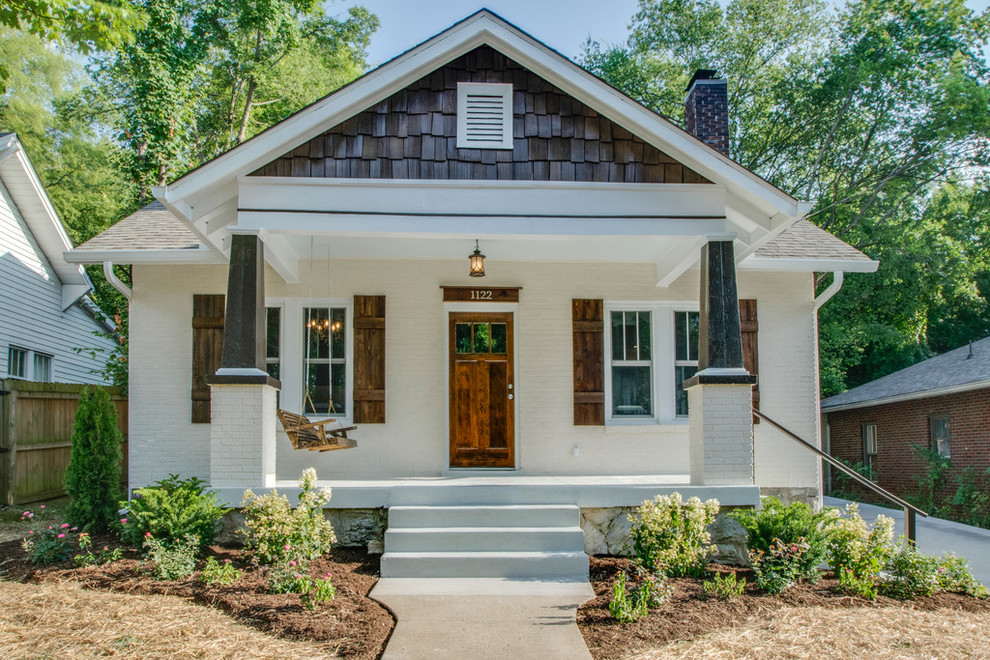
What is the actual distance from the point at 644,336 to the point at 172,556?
564 centimetres

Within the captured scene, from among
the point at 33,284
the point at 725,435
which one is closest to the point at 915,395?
the point at 725,435

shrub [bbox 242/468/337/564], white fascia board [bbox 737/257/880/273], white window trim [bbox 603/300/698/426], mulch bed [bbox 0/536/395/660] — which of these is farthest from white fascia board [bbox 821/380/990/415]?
shrub [bbox 242/468/337/564]

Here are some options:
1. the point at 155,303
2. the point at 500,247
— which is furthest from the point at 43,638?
the point at 500,247

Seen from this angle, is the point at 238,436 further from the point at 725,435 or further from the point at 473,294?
the point at 725,435

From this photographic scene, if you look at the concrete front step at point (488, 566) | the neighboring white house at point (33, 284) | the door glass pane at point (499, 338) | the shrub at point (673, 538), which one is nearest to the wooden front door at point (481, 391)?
the door glass pane at point (499, 338)

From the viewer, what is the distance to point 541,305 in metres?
9.44

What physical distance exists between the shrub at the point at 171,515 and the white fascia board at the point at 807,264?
603 cm

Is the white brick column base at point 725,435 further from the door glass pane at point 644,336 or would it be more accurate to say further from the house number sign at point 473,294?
the house number sign at point 473,294

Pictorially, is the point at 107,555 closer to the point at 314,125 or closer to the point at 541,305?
the point at 314,125

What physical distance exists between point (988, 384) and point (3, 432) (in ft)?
48.0

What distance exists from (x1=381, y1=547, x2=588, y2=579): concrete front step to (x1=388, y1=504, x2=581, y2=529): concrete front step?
0.46 metres

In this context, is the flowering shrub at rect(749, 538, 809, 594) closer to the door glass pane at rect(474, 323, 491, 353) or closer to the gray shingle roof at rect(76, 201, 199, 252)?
the door glass pane at rect(474, 323, 491, 353)

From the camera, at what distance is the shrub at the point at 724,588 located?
225 inches

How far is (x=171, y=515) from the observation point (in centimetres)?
635
